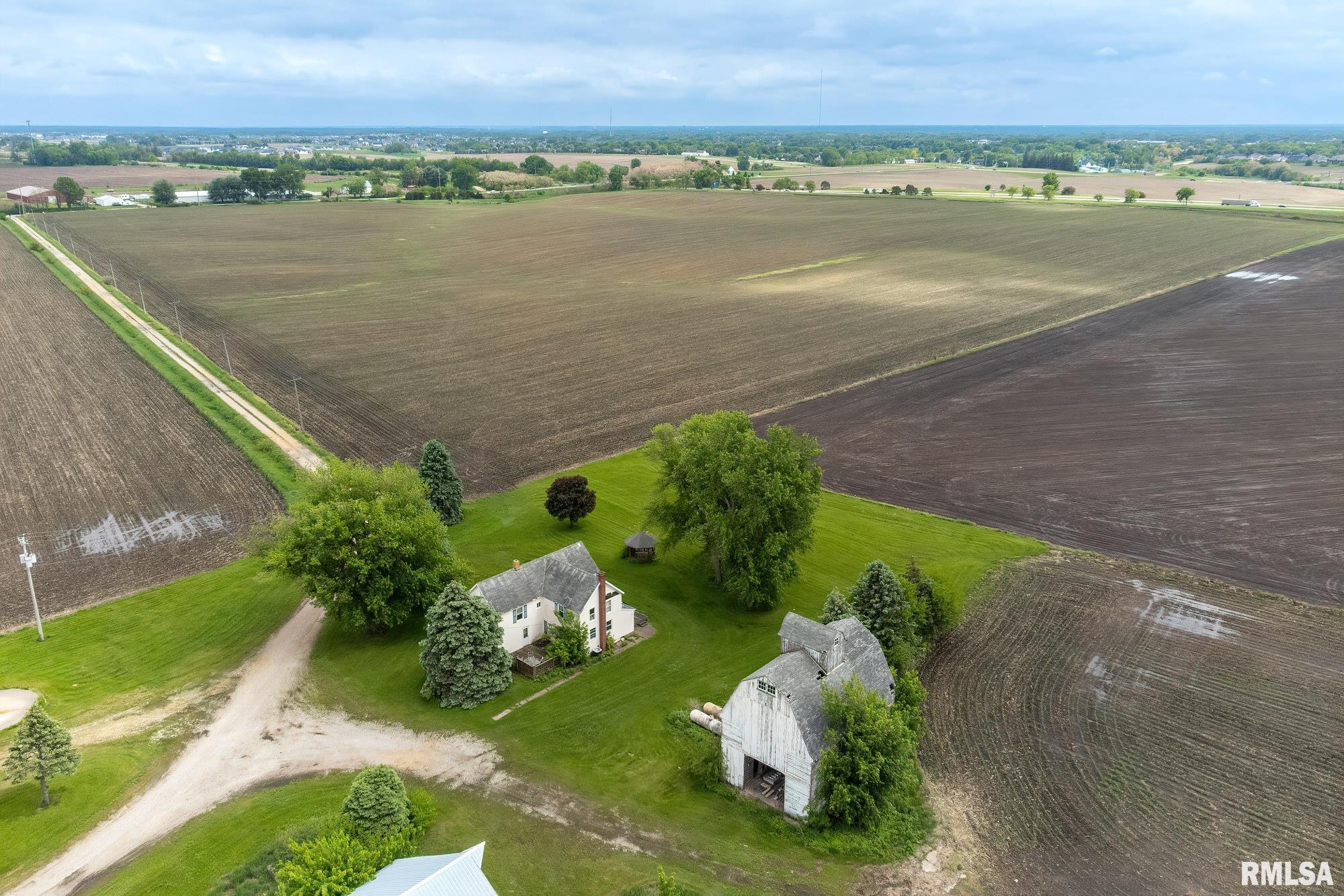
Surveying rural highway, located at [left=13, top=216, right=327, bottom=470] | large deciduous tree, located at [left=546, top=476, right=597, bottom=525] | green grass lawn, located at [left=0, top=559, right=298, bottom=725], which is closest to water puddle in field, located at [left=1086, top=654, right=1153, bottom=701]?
large deciduous tree, located at [left=546, top=476, right=597, bottom=525]

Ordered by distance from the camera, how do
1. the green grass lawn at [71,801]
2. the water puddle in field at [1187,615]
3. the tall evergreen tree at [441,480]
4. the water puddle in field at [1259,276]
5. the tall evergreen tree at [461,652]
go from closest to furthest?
the green grass lawn at [71,801] < the tall evergreen tree at [461,652] < the water puddle in field at [1187,615] < the tall evergreen tree at [441,480] < the water puddle in field at [1259,276]

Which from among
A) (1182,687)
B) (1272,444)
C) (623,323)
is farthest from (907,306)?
(1182,687)

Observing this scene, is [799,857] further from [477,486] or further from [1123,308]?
[1123,308]

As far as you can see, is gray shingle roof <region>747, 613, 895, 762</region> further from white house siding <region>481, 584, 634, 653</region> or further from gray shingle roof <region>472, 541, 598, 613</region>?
gray shingle roof <region>472, 541, 598, 613</region>

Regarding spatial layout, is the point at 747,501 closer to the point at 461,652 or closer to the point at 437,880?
the point at 461,652

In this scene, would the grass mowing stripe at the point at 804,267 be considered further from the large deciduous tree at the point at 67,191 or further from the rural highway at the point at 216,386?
the large deciduous tree at the point at 67,191

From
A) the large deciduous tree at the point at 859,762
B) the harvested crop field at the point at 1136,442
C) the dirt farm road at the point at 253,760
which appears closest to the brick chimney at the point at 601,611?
the dirt farm road at the point at 253,760

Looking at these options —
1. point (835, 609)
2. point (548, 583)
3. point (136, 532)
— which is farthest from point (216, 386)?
point (835, 609)
